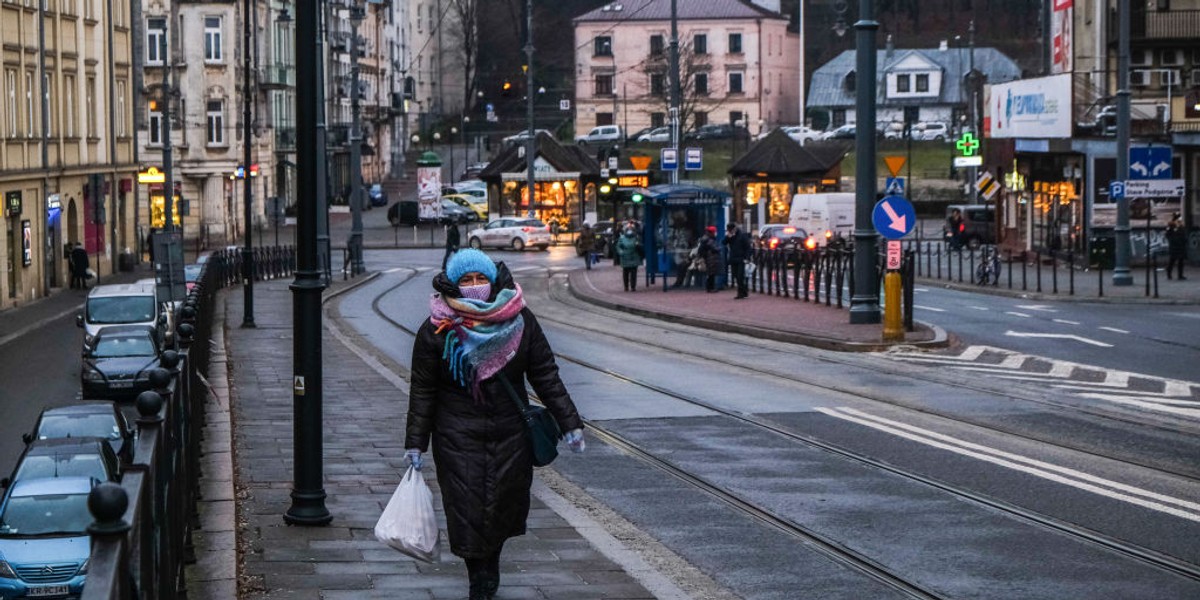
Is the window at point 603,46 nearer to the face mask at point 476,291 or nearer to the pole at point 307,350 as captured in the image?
the pole at point 307,350

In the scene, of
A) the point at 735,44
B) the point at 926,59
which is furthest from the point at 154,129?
the point at 926,59

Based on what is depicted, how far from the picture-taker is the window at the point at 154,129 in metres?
79.0

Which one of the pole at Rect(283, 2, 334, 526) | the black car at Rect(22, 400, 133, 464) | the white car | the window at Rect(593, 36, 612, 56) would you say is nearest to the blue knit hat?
the pole at Rect(283, 2, 334, 526)

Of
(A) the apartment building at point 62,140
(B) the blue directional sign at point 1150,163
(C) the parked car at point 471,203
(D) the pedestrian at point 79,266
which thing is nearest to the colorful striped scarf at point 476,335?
(B) the blue directional sign at point 1150,163

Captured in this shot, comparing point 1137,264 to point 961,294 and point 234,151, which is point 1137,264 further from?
point 234,151

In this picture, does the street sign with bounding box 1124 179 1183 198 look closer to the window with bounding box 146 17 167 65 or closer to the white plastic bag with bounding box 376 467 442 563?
the white plastic bag with bounding box 376 467 442 563

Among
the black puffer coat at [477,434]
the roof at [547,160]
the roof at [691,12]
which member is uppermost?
the roof at [691,12]

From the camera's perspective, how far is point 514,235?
72.2 metres

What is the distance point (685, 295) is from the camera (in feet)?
132

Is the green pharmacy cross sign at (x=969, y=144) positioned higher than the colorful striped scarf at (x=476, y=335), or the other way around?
the green pharmacy cross sign at (x=969, y=144)

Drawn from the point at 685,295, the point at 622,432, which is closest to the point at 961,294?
the point at 685,295

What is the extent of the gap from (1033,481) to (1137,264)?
39.1 metres

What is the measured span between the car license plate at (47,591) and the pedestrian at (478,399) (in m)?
5.49

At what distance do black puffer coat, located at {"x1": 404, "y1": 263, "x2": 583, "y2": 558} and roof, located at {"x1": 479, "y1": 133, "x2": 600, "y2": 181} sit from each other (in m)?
68.8
